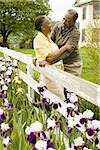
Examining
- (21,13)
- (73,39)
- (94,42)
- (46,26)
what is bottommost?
(21,13)

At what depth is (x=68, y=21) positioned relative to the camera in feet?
15.2

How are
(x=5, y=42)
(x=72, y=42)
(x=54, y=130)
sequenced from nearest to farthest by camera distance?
(x=54, y=130) < (x=72, y=42) < (x=5, y=42)

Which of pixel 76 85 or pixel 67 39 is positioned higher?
pixel 67 39

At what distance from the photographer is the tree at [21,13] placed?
38938mm

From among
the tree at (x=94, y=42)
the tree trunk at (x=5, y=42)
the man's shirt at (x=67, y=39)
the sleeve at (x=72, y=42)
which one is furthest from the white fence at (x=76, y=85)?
the tree trunk at (x=5, y=42)

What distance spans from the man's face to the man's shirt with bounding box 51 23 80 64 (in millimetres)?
41

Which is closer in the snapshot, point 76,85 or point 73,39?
point 76,85

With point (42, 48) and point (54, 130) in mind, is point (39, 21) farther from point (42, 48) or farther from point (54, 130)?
point (54, 130)

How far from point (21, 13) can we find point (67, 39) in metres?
35.5

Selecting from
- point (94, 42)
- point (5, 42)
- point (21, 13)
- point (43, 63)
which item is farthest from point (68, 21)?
point (21, 13)

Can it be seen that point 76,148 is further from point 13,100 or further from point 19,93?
point 19,93

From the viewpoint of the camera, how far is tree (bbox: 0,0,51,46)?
38.9m

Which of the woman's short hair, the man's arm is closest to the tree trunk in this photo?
the woman's short hair

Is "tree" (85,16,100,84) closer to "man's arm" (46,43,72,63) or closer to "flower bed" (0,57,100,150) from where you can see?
"flower bed" (0,57,100,150)
